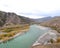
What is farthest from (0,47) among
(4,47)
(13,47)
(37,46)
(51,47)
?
(51,47)

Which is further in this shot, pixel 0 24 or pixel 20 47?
pixel 0 24

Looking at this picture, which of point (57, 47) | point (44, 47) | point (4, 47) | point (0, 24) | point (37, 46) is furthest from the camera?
point (0, 24)

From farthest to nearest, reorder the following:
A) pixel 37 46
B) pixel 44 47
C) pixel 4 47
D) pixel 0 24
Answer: pixel 0 24
pixel 4 47
pixel 37 46
pixel 44 47

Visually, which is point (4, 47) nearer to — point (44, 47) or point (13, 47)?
point (13, 47)

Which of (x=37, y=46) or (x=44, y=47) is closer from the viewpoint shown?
(x=44, y=47)

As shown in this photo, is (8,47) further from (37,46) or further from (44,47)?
(44,47)

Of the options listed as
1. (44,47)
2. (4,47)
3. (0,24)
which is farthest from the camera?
(0,24)

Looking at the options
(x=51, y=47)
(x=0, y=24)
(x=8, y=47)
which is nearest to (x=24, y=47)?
(x=8, y=47)

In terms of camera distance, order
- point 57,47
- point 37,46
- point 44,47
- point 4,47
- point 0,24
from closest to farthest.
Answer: point 57,47 → point 44,47 → point 37,46 → point 4,47 → point 0,24

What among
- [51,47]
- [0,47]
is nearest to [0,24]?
[0,47]
